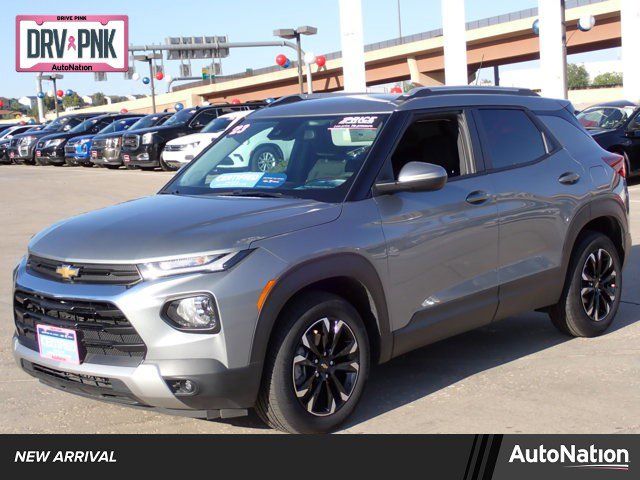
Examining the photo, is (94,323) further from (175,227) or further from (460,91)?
(460,91)

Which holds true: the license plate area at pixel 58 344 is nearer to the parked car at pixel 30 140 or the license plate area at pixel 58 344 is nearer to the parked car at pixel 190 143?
the parked car at pixel 190 143

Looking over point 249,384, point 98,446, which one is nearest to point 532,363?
point 249,384

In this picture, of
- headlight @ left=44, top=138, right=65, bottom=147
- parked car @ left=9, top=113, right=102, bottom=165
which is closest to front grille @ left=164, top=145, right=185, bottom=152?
headlight @ left=44, top=138, right=65, bottom=147

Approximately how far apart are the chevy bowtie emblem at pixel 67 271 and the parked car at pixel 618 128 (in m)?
14.1

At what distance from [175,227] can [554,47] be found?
29.0m

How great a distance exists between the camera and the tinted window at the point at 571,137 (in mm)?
6680

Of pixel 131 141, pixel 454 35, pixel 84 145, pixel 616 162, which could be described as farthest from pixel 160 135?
pixel 454 35

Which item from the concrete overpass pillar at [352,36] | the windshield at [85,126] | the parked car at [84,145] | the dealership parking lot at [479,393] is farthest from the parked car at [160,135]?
the dealership parking lot at [479,393]

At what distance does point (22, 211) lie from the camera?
17078mm

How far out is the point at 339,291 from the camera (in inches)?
200

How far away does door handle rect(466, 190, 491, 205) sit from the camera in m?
5.73

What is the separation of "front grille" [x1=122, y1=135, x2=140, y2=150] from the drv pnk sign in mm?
29809

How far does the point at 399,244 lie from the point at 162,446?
5.38 feet

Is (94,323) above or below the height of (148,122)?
below
